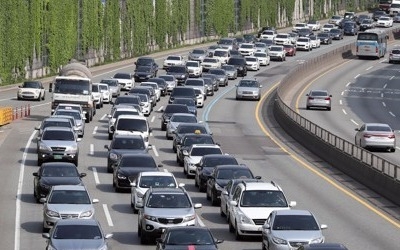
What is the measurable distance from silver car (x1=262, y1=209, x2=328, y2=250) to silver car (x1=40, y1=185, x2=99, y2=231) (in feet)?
19.3

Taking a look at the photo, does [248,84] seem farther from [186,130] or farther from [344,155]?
[344,155]

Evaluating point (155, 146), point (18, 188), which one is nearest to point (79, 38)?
point (155, 146)

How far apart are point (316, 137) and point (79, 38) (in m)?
65.2

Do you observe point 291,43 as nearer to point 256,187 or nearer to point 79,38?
point 79,38

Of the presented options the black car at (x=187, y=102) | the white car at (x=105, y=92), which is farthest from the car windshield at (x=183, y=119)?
the white car at (x=105, y=92)

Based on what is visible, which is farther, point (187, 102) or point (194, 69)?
point (194, 69)

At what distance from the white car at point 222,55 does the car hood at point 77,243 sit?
291 ft

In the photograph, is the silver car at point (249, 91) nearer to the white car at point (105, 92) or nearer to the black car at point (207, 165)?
the white car at point (105, 92)

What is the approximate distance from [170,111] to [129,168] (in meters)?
24.6

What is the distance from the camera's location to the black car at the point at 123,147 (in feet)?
168

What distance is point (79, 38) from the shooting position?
124 m

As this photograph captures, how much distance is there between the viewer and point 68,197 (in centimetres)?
A: 3691

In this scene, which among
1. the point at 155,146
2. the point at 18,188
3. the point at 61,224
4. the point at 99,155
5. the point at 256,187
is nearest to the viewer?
the point at 61,224

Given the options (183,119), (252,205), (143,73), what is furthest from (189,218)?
(143,73)
